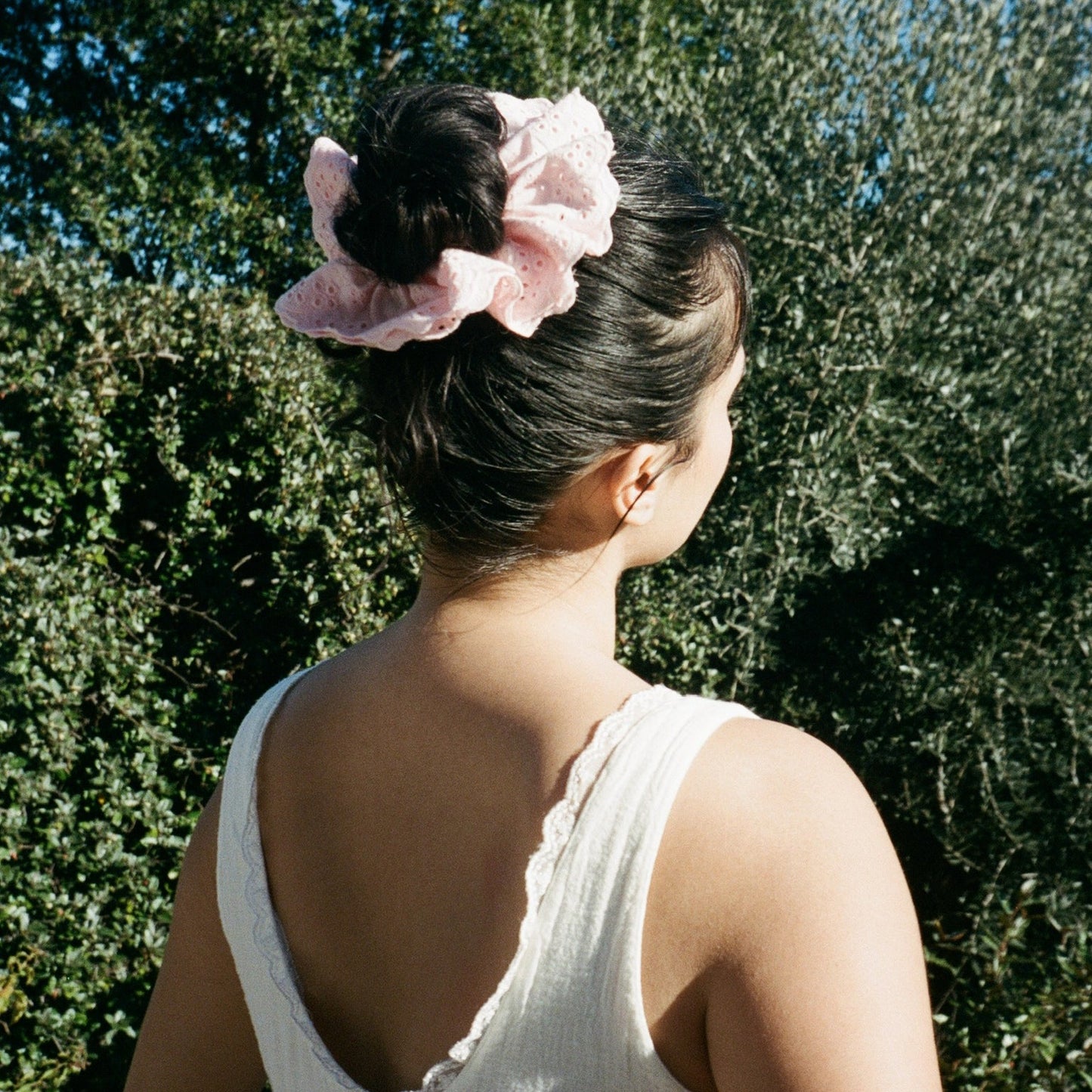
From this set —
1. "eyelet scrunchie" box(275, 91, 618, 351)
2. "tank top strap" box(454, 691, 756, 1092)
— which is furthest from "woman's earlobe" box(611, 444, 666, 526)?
"tank top strap" box(454, 691, 756, 1092)

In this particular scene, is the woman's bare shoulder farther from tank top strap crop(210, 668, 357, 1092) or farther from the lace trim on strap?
tank top strap crop(210, 668, 357, 1092)

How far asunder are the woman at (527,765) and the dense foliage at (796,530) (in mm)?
2179

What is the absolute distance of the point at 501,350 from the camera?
1.25 m

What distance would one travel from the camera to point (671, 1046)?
1.04 metres

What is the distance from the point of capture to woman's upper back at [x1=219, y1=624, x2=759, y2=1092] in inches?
41.5

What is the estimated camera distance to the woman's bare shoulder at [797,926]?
0.96 meters

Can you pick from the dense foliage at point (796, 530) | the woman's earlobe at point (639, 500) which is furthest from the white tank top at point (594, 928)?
the dense foliage at point (796, 530)

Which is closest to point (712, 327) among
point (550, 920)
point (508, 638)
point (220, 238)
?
point (508, 638)

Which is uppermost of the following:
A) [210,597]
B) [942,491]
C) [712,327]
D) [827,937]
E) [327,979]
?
[712,327]

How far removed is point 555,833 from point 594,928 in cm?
9

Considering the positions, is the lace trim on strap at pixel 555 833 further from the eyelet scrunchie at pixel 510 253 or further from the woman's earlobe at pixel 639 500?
the eyelet scrunchie at pixel 510 253

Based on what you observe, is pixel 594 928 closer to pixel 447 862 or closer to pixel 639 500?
pixel 447 862

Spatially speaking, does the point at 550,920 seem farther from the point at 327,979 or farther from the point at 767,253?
the point at 767,253

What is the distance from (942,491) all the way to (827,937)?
2.97 metres
